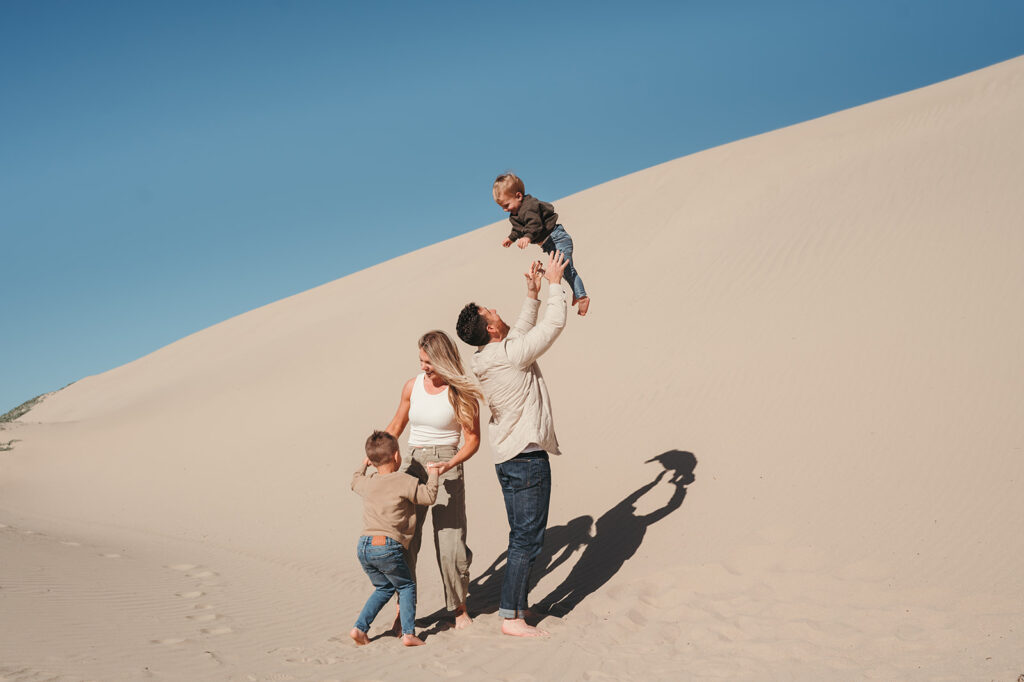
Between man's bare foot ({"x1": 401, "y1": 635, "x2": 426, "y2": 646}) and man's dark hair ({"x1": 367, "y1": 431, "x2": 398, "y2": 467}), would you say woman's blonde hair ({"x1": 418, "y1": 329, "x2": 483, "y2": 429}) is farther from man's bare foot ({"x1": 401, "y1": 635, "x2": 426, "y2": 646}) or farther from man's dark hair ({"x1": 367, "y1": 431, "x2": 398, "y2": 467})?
man's bare foot ({"x1": 401, "y1": 635, "x2": 426, "y2": 646})

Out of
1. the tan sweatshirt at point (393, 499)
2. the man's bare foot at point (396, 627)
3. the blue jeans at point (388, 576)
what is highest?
the tan sweatshirt at point (393, 499)

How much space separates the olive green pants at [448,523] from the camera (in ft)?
17.0

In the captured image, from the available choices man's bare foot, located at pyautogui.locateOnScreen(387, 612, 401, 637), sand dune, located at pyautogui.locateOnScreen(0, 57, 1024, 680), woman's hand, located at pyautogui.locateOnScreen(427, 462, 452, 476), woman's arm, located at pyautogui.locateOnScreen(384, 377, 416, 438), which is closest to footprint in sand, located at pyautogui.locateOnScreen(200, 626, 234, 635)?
sand dune, located at pyautogui.locateOnScreen(0, 57, 1024, 680)

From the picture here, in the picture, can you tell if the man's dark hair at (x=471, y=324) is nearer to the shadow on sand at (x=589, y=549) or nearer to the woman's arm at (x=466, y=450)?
the woman's arm at (x=466, y=450)

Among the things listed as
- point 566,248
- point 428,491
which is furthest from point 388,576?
point 566,248

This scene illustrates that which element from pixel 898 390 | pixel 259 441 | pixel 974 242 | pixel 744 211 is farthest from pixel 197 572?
pixel 744 211

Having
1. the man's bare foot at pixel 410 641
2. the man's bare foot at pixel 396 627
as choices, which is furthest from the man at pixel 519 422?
the man's bare foot at pixel 396 627

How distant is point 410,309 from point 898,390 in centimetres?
1391

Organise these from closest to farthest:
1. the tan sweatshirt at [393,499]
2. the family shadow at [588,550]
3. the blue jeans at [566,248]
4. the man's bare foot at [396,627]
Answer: the tan sweatshirt at [393,499], the blue jeans at [566,248], the man's bare foot at [396,627], the family shadow at [588,550]

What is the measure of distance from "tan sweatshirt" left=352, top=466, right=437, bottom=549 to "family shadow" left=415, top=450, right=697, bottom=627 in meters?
1.22

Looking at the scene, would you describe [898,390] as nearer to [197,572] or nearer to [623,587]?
[623,587]

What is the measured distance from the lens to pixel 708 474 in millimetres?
7547

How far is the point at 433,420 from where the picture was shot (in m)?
5.15

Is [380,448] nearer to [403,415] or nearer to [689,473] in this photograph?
[403,415]
